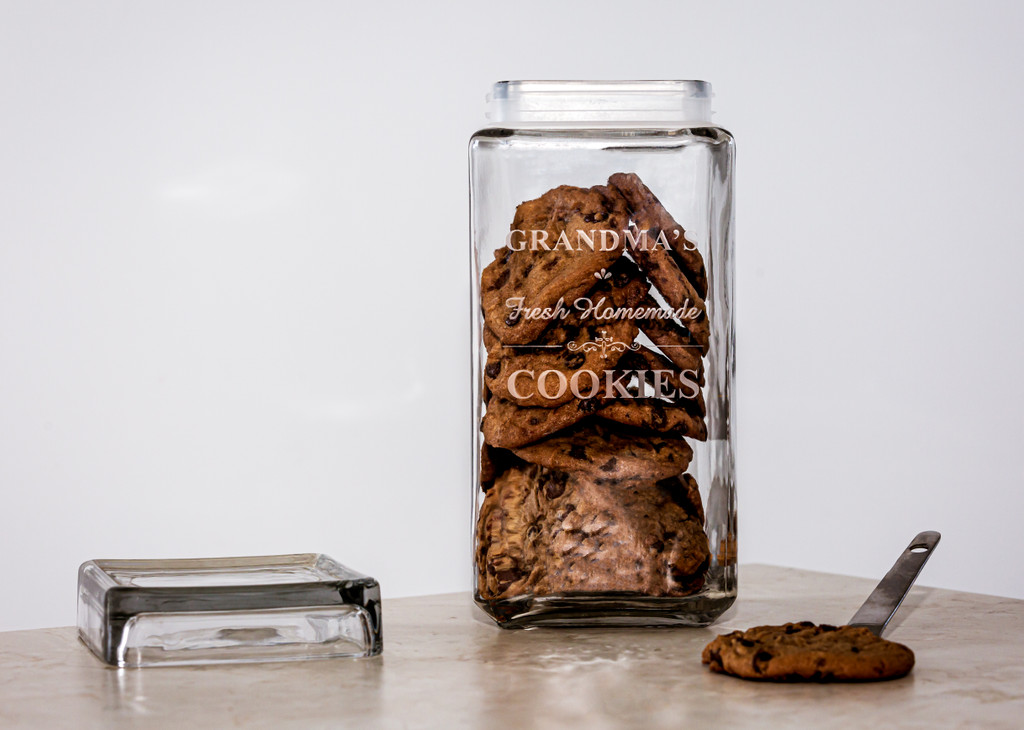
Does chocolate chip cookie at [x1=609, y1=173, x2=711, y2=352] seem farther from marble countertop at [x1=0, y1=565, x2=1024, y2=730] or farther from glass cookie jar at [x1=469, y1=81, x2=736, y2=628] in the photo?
marble countertop at [x1=0, y1=565, x2=1024, y2=730]

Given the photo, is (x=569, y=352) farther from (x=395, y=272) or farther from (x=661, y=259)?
(x=395, y=272)

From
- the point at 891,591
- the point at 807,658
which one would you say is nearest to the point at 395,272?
the point at 891,591

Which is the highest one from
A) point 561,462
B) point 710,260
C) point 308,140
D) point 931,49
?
point 931,49

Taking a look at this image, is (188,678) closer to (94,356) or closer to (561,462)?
(561,462)

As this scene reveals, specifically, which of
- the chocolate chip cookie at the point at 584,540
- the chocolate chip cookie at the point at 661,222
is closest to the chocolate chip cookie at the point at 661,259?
the chocolate chip cookie at the point at 661,222

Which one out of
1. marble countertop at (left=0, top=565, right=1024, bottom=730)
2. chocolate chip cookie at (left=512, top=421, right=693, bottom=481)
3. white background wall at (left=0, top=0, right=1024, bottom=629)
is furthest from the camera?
white background wall at (left=0, top=0, right=1024, bottom=629)

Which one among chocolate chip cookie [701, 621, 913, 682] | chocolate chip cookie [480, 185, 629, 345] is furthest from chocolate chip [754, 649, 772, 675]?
chocolate chip cookie [480, 185, 629, 345]

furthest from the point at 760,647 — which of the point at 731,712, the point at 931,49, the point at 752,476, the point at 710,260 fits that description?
the point at 931,49
